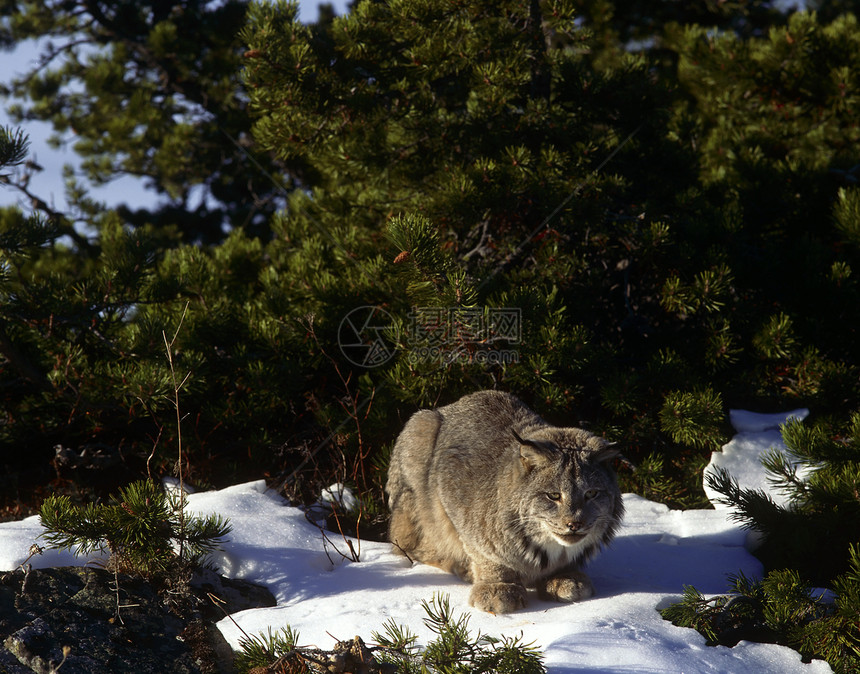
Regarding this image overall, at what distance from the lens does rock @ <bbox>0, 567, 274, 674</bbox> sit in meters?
2.85

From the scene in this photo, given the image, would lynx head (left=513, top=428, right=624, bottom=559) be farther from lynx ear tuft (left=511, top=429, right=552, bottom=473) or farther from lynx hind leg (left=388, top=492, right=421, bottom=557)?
lynx hind leg (left=388, top=492, right=421, bottom=557)

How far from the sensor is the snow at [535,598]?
9.51 feet

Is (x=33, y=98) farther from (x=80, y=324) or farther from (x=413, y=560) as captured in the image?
(x=413, y=560)

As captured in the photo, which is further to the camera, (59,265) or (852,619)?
(59,265)

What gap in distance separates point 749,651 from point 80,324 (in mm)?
4305

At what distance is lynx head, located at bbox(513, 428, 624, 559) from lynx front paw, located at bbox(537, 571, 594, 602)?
0.36ft

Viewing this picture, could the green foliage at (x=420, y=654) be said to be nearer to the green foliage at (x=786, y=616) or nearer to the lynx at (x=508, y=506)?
the lynx at (x=508, y=506)

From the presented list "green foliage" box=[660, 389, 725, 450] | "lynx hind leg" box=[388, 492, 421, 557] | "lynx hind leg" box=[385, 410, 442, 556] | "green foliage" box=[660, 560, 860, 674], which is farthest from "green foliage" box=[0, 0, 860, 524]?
"green foliage" box=[660, 560, 860, 674]

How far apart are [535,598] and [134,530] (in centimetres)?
197

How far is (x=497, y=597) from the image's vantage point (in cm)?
331

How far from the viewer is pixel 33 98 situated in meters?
9.22

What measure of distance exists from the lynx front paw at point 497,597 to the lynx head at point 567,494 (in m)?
0.25

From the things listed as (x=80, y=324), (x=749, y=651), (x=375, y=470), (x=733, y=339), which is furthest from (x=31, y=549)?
(x=733, y=339)

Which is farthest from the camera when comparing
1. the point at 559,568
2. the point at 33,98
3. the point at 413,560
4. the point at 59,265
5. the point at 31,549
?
the point at 33,98
